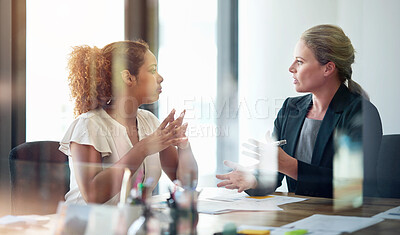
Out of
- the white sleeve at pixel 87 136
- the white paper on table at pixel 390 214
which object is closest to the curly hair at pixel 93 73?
the white sleeve at pixel 87 136

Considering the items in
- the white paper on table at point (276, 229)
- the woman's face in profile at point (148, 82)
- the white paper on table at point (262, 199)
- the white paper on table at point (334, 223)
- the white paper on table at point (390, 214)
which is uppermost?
the woman's face in profile at point (148, 82)

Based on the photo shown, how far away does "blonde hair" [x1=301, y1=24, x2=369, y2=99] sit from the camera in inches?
69.7

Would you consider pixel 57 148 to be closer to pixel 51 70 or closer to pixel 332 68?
pixel 51 70

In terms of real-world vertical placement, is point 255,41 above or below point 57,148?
above

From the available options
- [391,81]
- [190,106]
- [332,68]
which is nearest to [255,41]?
[190,106]

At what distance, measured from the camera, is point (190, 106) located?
2.71 metres

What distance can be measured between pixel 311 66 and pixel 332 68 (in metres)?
0.09

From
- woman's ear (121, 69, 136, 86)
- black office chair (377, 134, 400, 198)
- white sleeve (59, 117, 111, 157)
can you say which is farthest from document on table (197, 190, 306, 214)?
black office chair (377, 134, 400, 198)

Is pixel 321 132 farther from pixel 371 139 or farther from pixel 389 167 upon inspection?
pixel 389 167

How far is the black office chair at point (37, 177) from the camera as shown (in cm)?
129

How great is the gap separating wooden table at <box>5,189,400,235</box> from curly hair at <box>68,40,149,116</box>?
21.3 inches

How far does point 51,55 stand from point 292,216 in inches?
49.3

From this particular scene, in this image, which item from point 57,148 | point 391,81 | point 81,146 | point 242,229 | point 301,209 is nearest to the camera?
point 242,229

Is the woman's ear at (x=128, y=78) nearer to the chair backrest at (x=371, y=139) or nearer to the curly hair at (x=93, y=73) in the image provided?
the curly hair at (x=93, y=73)
